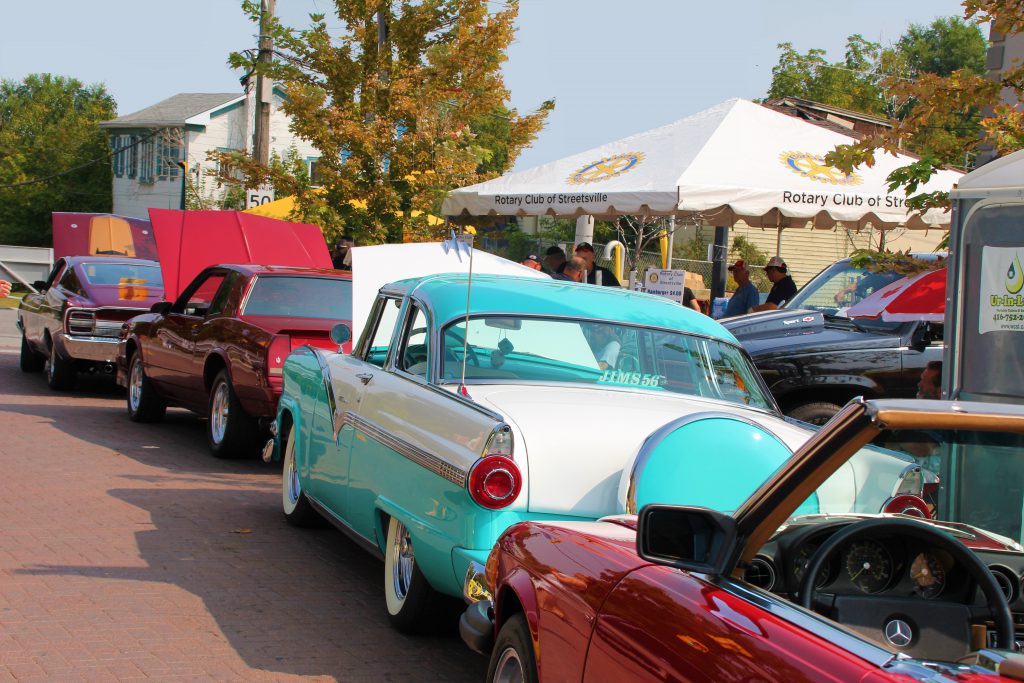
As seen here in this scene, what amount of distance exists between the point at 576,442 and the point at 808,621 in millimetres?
2513

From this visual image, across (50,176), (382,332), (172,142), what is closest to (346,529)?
(382,332)

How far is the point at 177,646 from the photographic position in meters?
5.56

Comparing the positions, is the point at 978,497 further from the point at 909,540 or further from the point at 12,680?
the point at 12,680

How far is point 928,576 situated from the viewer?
291 cm

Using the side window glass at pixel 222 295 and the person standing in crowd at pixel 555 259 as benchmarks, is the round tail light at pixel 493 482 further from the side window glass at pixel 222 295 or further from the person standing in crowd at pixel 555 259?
the person standing in crowd at pixel 555 259

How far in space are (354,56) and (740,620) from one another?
17267 millimetres

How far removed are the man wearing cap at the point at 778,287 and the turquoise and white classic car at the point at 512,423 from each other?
250 inches

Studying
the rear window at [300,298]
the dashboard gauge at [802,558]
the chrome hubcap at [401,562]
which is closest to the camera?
the dashboard gauge at [802,558]

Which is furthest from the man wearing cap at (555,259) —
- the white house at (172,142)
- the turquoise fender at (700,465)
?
the white house at (172,142)

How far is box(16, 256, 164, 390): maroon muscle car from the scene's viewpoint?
15.0 m

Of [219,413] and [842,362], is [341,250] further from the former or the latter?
[842,362]

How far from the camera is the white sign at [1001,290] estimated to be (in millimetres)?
6227

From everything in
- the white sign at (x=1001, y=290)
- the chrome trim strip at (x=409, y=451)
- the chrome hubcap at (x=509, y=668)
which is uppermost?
the white sign at (x=1001, y=290)

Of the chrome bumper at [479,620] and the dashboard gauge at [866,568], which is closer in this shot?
the dashboard gauge at [866,568]
